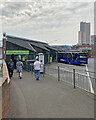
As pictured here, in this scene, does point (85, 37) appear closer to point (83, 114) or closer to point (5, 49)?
point (5, 49)

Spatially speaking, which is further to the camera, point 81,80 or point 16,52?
point 16,52

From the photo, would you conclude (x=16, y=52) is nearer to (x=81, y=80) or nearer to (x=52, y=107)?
(x=81, y=80)

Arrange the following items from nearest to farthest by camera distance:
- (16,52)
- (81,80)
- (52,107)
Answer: (52,107)
(81,80)
(16,52)

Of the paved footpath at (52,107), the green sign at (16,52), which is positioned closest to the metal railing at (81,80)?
the paved footpath at (52,107)

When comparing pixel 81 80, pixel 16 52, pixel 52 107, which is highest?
pixel 16 52

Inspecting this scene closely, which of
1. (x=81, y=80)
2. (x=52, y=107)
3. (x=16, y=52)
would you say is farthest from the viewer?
(x=16, y=52)

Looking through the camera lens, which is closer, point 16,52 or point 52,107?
point 52,107

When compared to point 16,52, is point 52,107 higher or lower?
lower

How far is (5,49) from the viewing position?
21.2 m

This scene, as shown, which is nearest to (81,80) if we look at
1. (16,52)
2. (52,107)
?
(52,107)

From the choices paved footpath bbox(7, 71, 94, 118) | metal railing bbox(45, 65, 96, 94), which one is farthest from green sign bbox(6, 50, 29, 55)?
paved footpath bbox(7, 71, 94, 118)

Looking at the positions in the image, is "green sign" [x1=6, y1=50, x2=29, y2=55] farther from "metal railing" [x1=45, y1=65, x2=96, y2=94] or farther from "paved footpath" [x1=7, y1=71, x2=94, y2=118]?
"paved footpath" [x1=7, y1=71, x2=94, y2=118]

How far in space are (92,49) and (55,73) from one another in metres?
98.6

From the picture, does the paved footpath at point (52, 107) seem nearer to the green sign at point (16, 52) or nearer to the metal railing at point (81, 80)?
the metal railing at point (81, 80)
